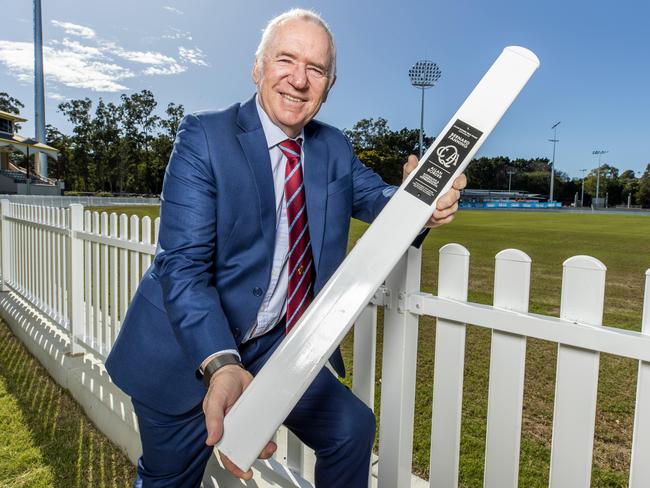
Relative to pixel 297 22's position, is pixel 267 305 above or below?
below

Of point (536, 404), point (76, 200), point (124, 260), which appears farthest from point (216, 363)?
point (76, 200)

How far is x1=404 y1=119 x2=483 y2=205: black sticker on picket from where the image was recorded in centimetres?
115

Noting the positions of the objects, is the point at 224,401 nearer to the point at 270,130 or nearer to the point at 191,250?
the point at 191,250

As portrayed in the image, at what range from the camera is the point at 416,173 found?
118 centimetres

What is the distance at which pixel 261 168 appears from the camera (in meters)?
1.45

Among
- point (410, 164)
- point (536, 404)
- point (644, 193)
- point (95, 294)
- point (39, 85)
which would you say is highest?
point (39, 85)

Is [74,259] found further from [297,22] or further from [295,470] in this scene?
[297,22]

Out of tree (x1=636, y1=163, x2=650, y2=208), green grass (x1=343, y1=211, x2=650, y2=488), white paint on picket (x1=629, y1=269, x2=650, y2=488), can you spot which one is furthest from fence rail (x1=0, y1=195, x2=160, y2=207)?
tree (x1=636, y1=163, x2=650, y2=208)

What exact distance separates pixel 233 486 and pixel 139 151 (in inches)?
2604

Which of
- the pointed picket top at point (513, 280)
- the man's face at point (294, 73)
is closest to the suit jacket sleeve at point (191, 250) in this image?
the man's face at point (294, 73)

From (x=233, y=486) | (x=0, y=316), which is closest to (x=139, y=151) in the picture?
(x=0, y=316)

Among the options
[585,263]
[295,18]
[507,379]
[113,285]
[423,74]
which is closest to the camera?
[585,263]

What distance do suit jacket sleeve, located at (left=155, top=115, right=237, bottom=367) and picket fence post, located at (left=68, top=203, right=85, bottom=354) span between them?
293 centimetres

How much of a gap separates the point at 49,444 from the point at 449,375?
8.49ft
